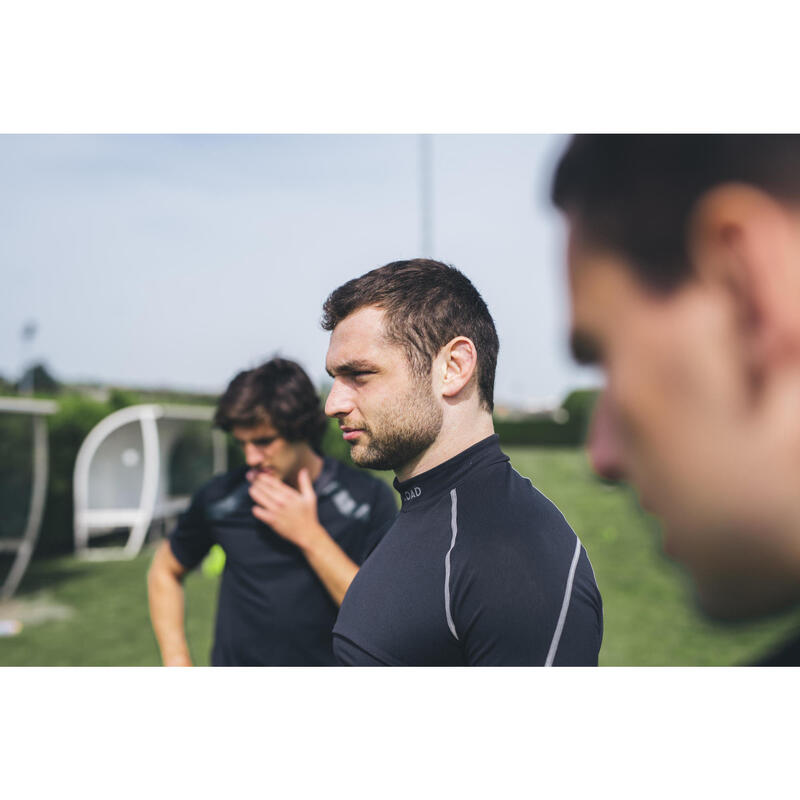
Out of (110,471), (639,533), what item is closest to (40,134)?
(639,533)

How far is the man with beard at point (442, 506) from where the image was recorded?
1.25m

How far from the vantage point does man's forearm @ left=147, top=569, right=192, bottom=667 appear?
2.19m

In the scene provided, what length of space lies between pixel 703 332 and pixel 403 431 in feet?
2.96

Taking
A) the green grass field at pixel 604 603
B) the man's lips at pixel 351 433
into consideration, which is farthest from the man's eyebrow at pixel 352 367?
the green grass field at pixel 604 603

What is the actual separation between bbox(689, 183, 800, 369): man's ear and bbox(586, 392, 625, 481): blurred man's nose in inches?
5.6

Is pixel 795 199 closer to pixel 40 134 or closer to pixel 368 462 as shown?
pixel 368 462

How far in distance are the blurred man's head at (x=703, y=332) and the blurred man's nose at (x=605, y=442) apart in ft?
0.05

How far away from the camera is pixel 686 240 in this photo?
62 cm

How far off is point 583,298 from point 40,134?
6.75ft

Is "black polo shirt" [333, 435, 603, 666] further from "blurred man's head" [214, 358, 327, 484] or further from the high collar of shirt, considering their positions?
"blurred man's head" [214, 358, 327, 484]

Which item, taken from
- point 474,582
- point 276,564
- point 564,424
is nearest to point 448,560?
point 474,582

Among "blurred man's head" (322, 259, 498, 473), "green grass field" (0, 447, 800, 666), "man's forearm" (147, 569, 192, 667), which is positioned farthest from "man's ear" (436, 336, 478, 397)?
"green grass field" (0, 447, 800, 666)

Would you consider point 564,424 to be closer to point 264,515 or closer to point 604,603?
point 264,515

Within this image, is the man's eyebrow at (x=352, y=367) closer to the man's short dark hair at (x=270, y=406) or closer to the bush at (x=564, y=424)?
the bush at (x=564, y=424)
